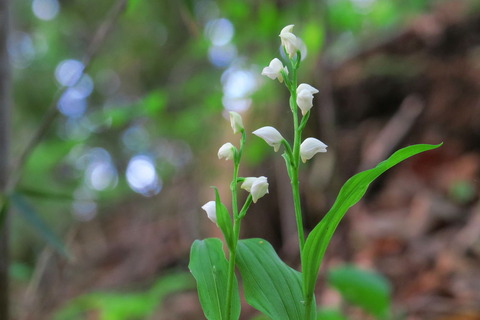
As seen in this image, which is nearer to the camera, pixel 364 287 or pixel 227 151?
pixel 227 151

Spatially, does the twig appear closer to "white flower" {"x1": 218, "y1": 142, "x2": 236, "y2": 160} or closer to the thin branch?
the thin branch

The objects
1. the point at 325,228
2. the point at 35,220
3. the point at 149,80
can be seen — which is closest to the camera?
the point at 325,228

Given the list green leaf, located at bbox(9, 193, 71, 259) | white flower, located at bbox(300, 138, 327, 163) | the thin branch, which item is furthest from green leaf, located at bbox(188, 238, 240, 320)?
the thin branch

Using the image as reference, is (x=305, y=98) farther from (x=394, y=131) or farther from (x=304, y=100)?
(x=394, y=131)

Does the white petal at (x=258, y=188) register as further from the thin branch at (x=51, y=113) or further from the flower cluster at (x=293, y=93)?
the thin branch at (x=51, y=113)

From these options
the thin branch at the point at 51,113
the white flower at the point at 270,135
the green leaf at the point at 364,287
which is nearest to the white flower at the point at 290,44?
the white flower at the point at 270,135

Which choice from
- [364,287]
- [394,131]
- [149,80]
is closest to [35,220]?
[364,287]

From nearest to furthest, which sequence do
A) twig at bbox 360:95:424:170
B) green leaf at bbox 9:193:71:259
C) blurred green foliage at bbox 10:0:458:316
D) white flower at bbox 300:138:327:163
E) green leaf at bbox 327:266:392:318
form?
white flower at bbox 300:138:327:163 → green leaf at bbox 9:193:71:259 → green leaf at bbox 327:266:392:318 → blurred green foliage at bbox 10:0:458:316 → twig at bbox 360:95:424:170
